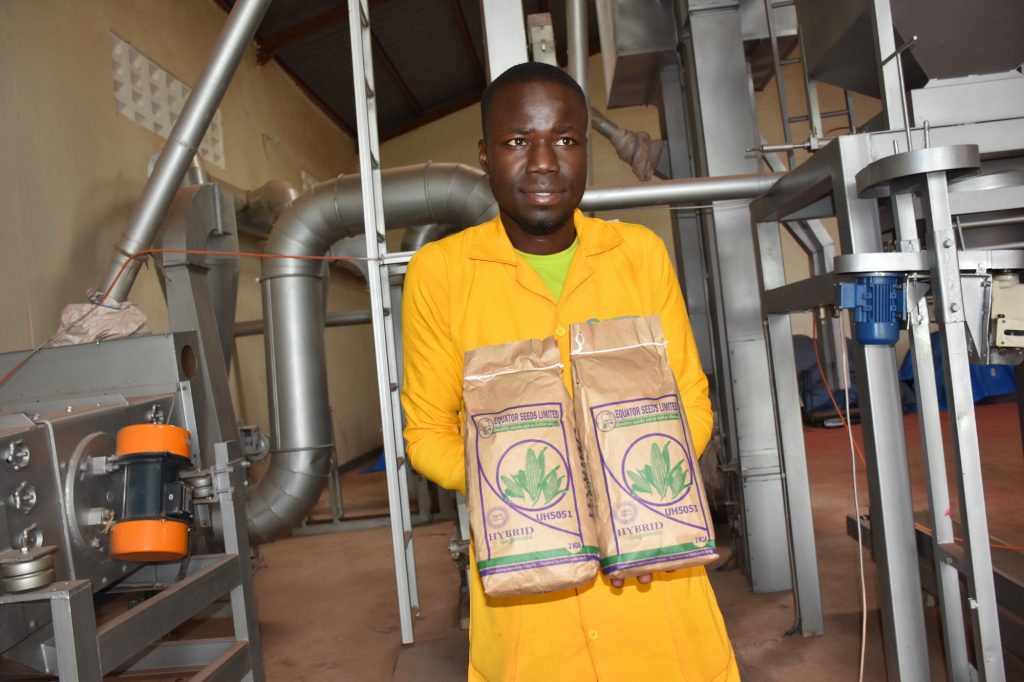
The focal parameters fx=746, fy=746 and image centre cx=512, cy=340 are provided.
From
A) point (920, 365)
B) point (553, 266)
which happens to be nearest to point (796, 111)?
point (920, 365)

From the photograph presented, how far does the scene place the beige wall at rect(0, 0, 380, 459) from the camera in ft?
11.4

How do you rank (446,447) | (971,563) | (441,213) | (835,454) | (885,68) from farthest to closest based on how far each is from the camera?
(835,454) < (441,213) < (885,68) < (971,563) < (446,447)

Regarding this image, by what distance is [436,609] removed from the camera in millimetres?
3133

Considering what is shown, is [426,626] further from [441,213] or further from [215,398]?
[441,213]

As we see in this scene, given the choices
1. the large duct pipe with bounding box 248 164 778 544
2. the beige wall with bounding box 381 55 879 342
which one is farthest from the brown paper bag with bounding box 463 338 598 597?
the beige wall with bounding box 381 55 879 342

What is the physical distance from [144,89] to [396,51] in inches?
152

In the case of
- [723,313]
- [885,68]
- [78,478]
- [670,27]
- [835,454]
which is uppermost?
[670,27]

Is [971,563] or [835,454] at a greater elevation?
[971,563]

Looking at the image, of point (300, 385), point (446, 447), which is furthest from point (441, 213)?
point (446, 447)

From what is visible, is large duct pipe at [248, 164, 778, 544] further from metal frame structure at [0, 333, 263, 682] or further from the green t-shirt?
the green t-shirt

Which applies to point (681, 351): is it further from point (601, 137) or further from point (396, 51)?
point (601, 137)

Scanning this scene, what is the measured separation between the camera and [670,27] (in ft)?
11.6

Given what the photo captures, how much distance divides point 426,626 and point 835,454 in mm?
4448

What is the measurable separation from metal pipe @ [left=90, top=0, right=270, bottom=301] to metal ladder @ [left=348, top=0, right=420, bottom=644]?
1.24 feet
